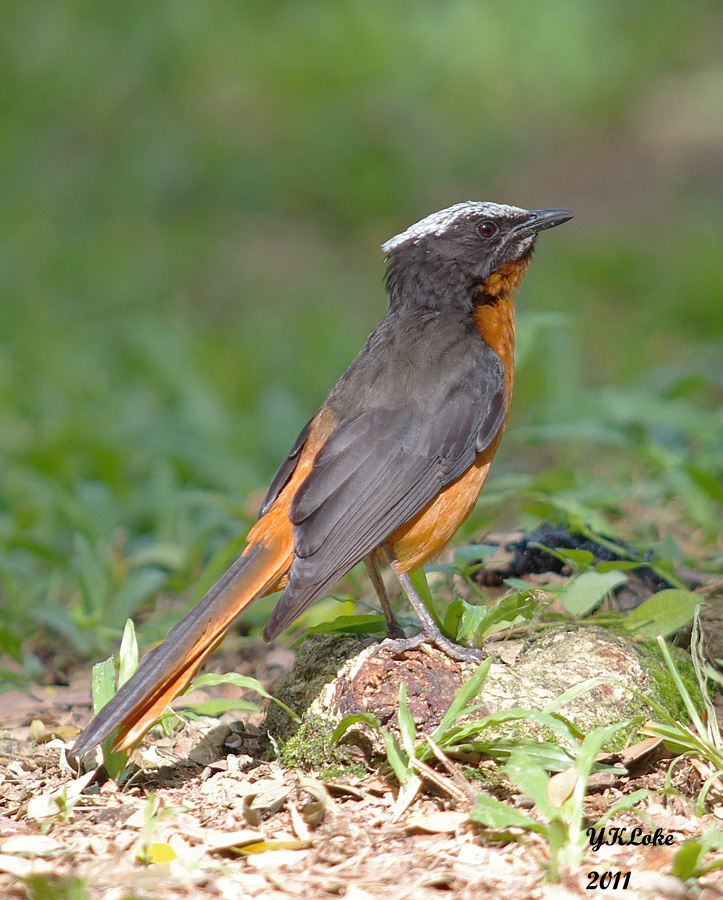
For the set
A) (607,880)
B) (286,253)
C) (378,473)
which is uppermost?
(286,253)

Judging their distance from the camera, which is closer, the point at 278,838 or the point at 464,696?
the point at 278,838

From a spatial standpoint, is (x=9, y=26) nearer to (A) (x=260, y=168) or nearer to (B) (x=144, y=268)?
(A) (x=260, y=168)

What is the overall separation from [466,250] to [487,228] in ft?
0.44

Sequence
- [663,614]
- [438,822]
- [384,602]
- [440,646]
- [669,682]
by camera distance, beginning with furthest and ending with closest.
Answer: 1. [384,602]
2. [663,614]
3. [440,646]
4. [669,682]
5. [438,822]

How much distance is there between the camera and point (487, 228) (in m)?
4.71

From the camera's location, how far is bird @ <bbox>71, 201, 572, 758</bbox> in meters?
3.56

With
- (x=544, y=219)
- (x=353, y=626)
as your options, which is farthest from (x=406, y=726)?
(x=544, y=219)

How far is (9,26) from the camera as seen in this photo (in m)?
13.8

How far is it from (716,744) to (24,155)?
34.8ft

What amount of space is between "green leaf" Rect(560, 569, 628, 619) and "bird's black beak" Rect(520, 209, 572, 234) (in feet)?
5.01

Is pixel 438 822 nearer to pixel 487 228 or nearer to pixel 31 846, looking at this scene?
pixel 31 846

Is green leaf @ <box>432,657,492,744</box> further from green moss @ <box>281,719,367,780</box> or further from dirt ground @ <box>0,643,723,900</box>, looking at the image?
green moss @ <box>281,719,367,780</box>

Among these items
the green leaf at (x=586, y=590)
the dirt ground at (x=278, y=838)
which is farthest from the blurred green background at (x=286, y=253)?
the dirt ground at (x=278, y=838)

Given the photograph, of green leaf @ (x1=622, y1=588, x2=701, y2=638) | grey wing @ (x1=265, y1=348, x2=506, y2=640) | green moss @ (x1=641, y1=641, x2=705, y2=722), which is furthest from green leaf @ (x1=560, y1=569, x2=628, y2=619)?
grey wing @ (x1=265, y1=348, x2=506, y2=640)
